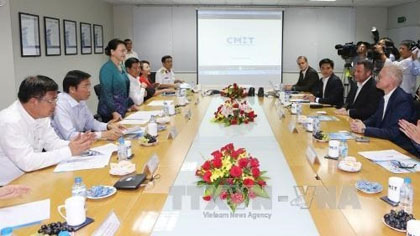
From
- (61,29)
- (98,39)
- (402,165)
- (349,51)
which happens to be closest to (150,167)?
(402,165)

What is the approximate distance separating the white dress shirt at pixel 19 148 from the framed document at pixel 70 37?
438 centimetres

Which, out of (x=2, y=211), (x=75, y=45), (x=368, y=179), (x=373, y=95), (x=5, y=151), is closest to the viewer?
Result: (x=2, y=211)

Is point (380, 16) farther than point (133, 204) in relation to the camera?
Yes

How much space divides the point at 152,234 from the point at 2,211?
634 mm

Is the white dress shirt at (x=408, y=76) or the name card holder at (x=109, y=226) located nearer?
the name card holder at (x=109, y=226)

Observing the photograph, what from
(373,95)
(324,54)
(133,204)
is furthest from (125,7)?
(133,204)

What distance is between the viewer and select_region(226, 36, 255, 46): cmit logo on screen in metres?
8.63

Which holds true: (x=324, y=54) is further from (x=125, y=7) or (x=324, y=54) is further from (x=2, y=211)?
(x=2, y=211)

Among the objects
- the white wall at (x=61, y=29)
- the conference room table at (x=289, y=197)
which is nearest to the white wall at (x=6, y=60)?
the white wall at (x=61, y=29)

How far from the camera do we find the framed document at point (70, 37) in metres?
6.24

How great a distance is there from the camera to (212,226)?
58.6 inches

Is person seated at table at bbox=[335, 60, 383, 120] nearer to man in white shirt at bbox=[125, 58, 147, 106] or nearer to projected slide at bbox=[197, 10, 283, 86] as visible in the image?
man in white shirt at bbox=[125, 58, 147, 106]

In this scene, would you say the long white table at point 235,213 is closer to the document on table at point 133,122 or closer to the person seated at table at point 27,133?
the person seated at table at point 27,133

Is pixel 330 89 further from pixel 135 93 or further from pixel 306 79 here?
pixel 135 93
